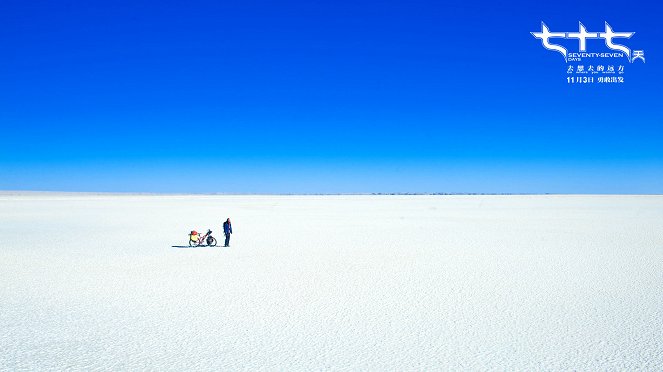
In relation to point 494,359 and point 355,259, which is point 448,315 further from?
point 355,259

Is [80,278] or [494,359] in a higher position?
[80,278]

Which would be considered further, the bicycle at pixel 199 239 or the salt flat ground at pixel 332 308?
the bicycle at pixel 199 239

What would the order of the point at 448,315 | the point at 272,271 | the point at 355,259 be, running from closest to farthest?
the point at 448,315, the point at 272,271, the point at 355,259

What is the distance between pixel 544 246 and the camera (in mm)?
13500

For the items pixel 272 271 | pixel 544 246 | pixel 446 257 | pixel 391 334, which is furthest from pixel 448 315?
pixel 544 246

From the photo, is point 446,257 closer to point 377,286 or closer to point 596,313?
point 377,286

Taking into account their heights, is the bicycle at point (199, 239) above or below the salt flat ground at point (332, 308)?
above

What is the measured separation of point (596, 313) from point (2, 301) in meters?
8.38

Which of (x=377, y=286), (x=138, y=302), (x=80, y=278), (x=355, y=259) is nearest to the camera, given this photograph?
(x=138, y=302)

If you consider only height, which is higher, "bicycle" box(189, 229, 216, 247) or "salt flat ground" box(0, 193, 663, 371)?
"bicycle" box(189, 229, 216, 247)

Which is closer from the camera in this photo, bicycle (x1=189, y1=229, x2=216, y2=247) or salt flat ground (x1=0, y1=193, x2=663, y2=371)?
salt flat ground (x1=0, y1=193, x2=663, y2=371)

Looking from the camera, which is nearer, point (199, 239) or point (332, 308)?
point (332, 308)

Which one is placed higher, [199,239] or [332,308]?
[199,239]

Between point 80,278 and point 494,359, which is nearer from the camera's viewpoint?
point 494,359
